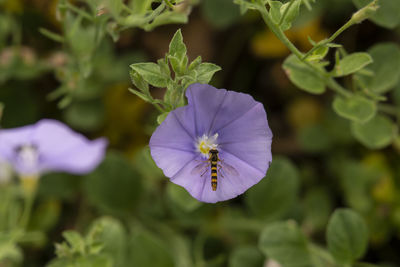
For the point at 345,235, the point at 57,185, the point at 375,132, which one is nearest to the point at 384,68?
the point at 375,132

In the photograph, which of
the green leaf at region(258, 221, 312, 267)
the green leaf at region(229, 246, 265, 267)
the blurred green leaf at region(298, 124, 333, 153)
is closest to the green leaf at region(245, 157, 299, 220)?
the green leaf at region(229, 246, 265, 267)

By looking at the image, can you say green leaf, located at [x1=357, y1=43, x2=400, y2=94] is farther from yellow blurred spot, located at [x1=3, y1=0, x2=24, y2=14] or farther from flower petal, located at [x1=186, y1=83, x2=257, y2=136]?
yellow blurred spot, located at [x1=3, y1=0, x2=24, y2=14]

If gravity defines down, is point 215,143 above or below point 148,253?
above

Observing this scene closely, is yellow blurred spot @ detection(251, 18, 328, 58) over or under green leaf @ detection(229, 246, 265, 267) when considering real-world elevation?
over

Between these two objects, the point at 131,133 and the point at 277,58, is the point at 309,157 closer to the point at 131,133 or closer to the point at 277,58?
the point at 277,58

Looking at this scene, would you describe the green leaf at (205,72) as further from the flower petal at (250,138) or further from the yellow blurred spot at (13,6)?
the yellow blurred spot at (13,6)

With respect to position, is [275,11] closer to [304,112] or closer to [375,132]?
[375,132]
